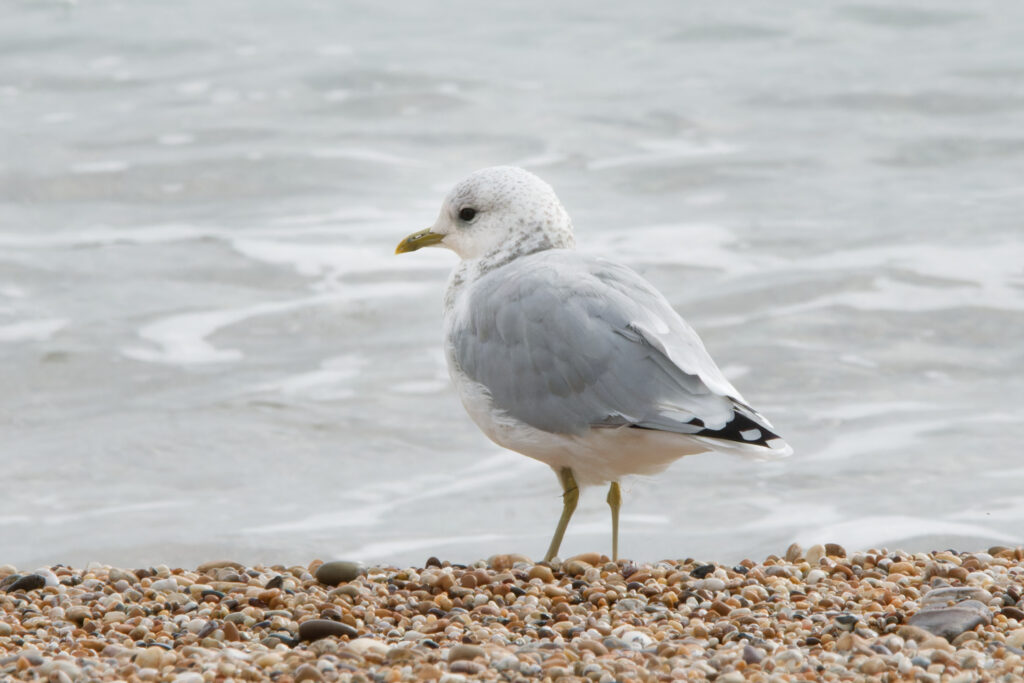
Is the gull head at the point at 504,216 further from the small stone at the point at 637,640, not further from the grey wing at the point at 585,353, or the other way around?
the small stone at the point at 637,640

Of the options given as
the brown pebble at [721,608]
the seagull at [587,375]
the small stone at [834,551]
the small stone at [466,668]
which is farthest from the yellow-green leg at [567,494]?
the small stone at [466,668]

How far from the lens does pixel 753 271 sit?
35.0 ft

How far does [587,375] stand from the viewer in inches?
185

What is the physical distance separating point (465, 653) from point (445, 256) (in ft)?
26.3

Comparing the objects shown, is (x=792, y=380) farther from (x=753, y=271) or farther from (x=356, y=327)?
Answer: (x=356, y=327)

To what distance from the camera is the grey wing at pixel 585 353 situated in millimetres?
4535

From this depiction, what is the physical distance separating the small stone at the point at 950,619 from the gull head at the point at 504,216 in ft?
6.77

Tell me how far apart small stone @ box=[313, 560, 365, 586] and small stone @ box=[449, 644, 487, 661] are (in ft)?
3.80

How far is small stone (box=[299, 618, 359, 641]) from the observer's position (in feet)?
13.4

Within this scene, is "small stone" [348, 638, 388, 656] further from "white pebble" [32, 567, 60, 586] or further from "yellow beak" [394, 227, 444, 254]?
"yellow beak" [394, 227, 444, 254]

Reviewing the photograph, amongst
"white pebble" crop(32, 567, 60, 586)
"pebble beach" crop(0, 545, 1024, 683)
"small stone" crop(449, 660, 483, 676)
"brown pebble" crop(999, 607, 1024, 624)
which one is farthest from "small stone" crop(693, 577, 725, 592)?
"white pebble" crop(32, 567, 60, 586)

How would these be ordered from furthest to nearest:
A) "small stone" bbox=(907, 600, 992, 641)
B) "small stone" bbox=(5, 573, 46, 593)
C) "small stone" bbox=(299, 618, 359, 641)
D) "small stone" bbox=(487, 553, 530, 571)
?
"small stone" bbox=(487, 553, 530, 571), "small stone" bbox=(5, 573, 46, 593), "small stone" bbox=(299, 618, 359, 641), "small stone" bbox=(907, 600, 992, 641)

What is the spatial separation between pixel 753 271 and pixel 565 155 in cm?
343

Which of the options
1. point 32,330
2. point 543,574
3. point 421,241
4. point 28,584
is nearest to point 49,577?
point 28,584
